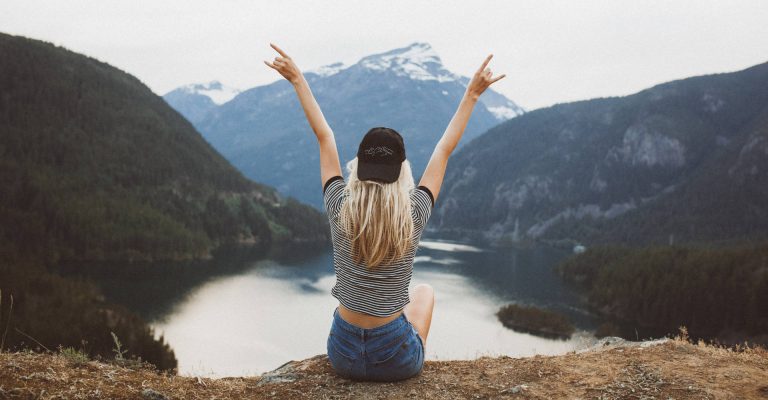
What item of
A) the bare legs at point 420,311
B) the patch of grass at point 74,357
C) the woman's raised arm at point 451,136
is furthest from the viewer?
the patch of grass at point 74,357

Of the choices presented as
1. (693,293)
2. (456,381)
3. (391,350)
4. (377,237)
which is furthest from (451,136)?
(693,293)

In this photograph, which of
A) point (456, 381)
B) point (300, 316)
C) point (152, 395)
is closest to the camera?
point (152, 395)

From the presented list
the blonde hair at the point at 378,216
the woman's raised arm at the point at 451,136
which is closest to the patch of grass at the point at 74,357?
the blonde hair at the point at 378,216

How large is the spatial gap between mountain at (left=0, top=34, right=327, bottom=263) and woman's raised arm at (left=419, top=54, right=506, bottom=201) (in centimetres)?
7744

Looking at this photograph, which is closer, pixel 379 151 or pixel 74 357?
pixel 379 151

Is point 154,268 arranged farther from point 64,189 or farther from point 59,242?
point 64,189

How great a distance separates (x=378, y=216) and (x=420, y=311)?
1861 mm

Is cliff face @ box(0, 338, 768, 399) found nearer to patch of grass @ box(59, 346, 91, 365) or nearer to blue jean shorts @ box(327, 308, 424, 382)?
patch of grass @ box(59, 346, 91, 365)

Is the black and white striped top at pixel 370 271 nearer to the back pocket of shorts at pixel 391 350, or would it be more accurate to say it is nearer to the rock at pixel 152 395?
the back pocket of shorts at pixel 391 350

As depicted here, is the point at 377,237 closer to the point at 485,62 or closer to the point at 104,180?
the point at 485,62

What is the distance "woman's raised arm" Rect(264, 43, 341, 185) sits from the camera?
5.23 m

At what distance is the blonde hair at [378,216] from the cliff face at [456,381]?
6.01ft

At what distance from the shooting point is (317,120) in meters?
5.40

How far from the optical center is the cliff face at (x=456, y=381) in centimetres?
535
